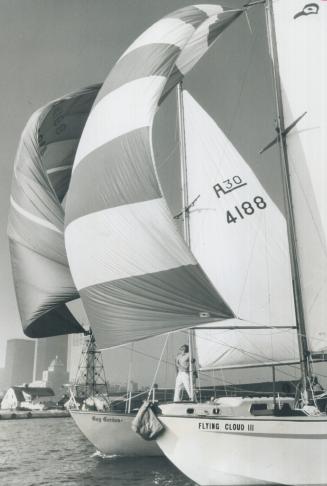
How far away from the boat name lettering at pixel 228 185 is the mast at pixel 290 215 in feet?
16.7

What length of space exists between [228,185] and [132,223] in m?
8.15

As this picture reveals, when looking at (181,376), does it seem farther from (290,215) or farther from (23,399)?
(23,399)

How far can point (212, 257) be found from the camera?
1709cm

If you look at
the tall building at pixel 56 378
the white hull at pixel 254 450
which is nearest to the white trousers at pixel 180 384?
the white hull at pixel 254 450

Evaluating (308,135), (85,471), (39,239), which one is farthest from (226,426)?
(39,239)

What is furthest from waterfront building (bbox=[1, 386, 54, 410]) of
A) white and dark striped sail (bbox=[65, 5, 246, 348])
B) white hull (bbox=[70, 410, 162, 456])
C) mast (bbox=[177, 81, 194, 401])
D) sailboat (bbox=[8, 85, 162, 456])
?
white and dark striped sail (bbox=[65, 5, 246, 348])

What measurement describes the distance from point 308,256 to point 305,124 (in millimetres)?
3555

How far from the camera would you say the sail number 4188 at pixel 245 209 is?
55.6 feet

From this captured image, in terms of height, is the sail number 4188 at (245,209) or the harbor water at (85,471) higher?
the sail number 4188 at (245,209)

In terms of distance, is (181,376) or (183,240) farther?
(181,376)

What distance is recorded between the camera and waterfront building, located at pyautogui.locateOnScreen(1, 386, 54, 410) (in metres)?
76.6

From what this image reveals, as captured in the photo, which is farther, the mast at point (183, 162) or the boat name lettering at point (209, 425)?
the mast at point (183, 162)

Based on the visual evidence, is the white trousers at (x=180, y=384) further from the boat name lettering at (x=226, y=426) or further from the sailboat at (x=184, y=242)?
the boat name lettering at (x=226, y=426)

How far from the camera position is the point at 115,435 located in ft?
54.1
